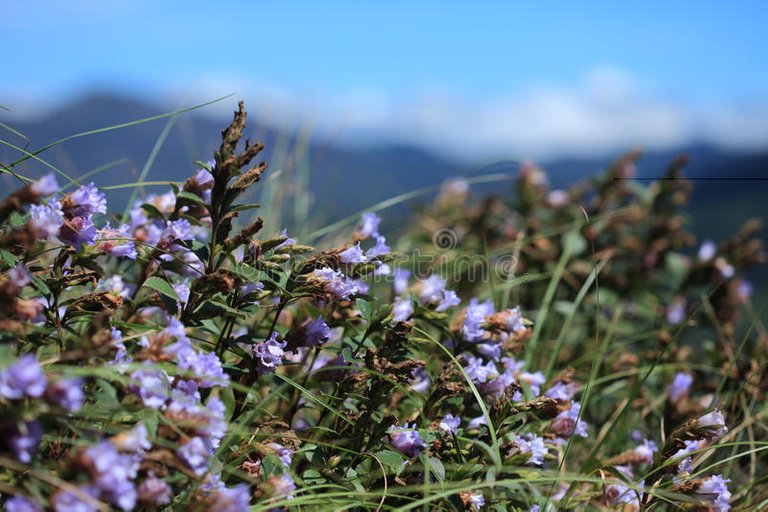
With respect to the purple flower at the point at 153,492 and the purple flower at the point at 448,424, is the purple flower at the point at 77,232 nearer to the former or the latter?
the purple flower at the point at 153,492

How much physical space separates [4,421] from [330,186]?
2984 mm

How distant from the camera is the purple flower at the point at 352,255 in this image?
1.41 metres

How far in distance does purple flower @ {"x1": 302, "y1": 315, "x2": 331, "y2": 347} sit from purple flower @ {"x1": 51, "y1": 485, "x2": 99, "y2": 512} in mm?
588

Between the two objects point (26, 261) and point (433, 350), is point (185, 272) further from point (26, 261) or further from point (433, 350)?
point (433, 350)

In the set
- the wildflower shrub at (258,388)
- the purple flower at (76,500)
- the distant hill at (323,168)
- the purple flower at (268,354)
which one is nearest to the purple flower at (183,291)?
the wildflower shrub at (258,388)

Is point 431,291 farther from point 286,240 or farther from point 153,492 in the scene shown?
point 153,492

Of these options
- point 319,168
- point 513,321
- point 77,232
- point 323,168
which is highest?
point 77,232

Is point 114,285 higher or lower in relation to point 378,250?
lower

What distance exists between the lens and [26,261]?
4.29ft

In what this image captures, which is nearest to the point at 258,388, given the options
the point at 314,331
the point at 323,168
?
the point at 314,331

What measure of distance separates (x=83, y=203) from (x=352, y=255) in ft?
1.69

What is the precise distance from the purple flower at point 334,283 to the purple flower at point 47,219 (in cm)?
46

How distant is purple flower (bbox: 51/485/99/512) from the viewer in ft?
2.79

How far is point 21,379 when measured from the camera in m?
0.85
